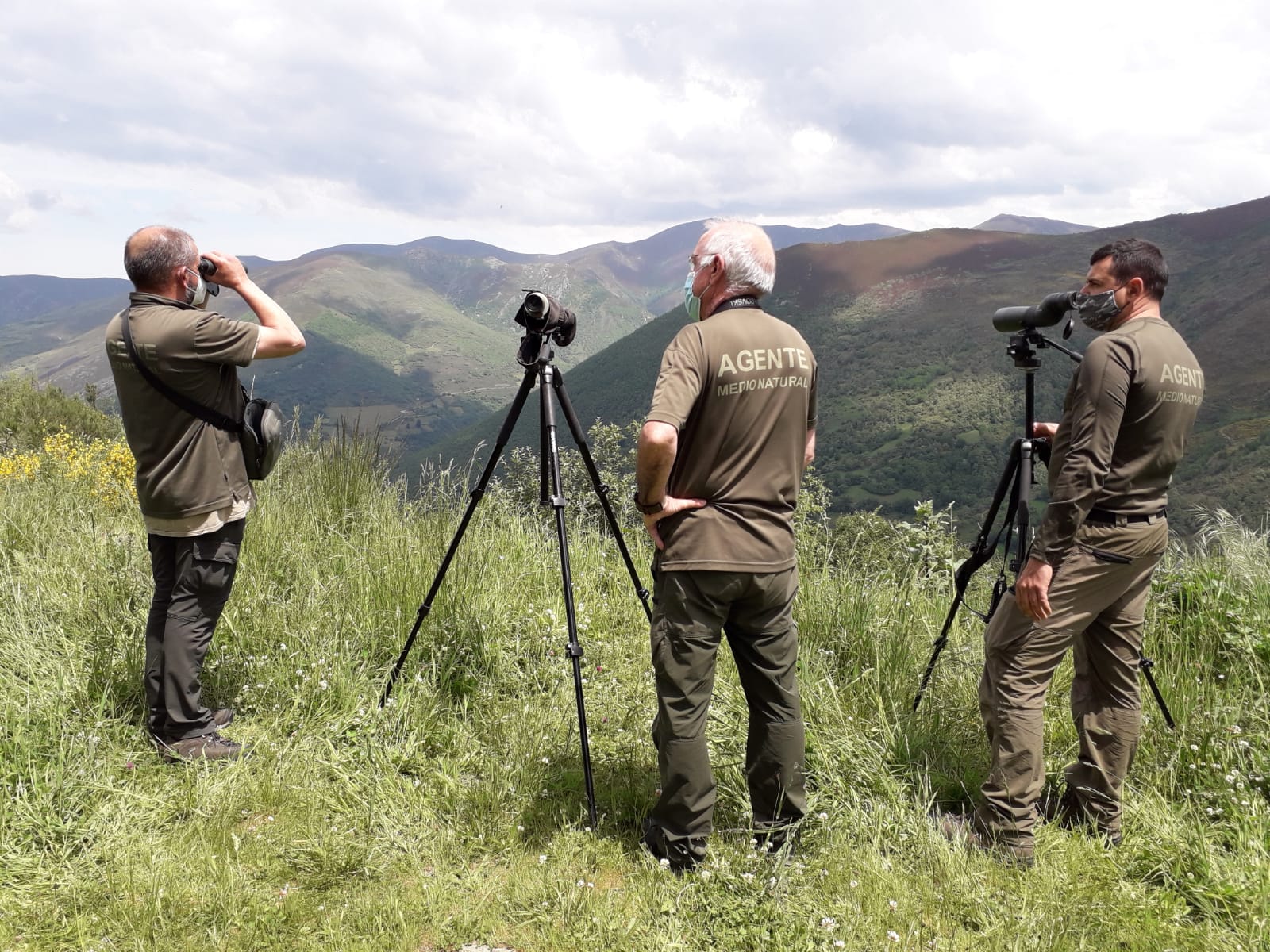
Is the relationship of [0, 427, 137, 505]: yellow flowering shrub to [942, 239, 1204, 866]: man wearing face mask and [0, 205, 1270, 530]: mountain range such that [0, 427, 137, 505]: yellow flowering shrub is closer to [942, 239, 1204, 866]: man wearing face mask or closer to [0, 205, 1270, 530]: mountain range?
[942, 239, 1204, 866]: man wearing face mask

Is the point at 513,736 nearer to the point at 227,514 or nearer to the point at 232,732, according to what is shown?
the point at 232,732

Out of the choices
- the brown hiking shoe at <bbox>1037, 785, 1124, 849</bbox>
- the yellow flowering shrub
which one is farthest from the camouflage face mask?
the yellow flowering shrub

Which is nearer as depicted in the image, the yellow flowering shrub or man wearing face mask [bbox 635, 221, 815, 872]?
man wearing face mask [bbox 635, 221, 815, 872]

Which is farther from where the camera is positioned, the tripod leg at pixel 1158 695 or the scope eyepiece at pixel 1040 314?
the tripod leg at pixel 1158 695

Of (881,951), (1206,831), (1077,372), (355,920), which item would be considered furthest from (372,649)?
(1206,831)

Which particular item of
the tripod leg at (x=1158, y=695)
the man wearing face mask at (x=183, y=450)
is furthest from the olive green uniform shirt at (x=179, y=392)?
the tripod leg at (x=1158, y=695)

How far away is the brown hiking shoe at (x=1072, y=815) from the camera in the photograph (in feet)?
7.96

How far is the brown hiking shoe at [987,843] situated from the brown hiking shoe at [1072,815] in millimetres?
214

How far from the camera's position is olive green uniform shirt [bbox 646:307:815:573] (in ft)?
7.07

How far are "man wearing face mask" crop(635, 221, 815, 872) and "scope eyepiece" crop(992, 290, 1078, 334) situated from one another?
2.86 feet

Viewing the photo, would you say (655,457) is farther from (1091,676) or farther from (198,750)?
(198,750)

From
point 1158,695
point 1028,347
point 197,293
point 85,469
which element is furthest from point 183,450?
point 85,469

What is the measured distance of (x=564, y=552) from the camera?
259 centimetres

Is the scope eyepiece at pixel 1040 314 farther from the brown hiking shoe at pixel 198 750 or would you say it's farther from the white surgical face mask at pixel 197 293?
the brown hiking shoe at pixel 198 750
